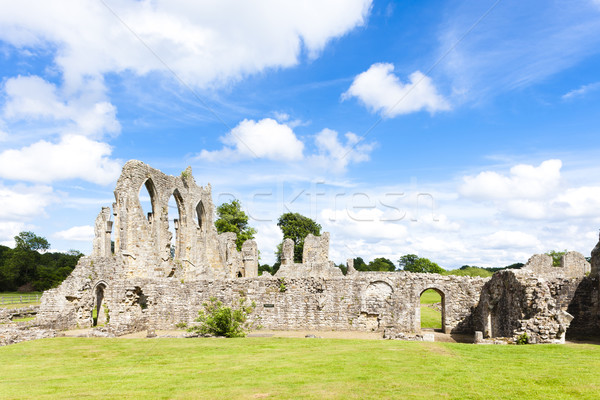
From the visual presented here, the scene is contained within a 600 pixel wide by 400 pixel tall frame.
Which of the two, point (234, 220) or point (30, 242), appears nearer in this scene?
point (234, 220)

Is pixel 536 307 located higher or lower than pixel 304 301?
higher

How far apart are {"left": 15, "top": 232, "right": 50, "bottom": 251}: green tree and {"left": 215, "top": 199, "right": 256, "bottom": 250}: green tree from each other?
3453 centimetres

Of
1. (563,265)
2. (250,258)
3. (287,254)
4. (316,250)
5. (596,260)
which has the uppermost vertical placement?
(316,250)

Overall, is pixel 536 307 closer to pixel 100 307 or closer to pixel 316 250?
pixel 100 307

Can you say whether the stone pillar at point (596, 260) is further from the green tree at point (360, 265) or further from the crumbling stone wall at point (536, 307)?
the green tree at point (360, 265)

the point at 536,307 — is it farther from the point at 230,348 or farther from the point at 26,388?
the point at 26,388

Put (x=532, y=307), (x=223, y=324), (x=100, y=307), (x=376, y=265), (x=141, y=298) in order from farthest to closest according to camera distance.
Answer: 1. (x=376, y=265)
2. (x=100, y=307)
3. (x=141, y=298)
4. (x=223, y=324)
5. (x=532, y=307)

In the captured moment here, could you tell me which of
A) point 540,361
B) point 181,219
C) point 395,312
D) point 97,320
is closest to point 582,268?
point 395,312

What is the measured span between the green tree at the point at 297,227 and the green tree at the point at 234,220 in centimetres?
982

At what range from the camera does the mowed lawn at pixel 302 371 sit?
303 inches

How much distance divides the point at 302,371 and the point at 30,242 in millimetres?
73975

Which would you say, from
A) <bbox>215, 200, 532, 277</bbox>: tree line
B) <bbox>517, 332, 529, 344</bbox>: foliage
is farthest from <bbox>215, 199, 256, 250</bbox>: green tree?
<bbox>517, 332, 529, 344</bbox>: foliage

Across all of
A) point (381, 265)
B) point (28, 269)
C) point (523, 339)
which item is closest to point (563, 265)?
point (523, 339)

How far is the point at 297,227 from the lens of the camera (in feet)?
204
